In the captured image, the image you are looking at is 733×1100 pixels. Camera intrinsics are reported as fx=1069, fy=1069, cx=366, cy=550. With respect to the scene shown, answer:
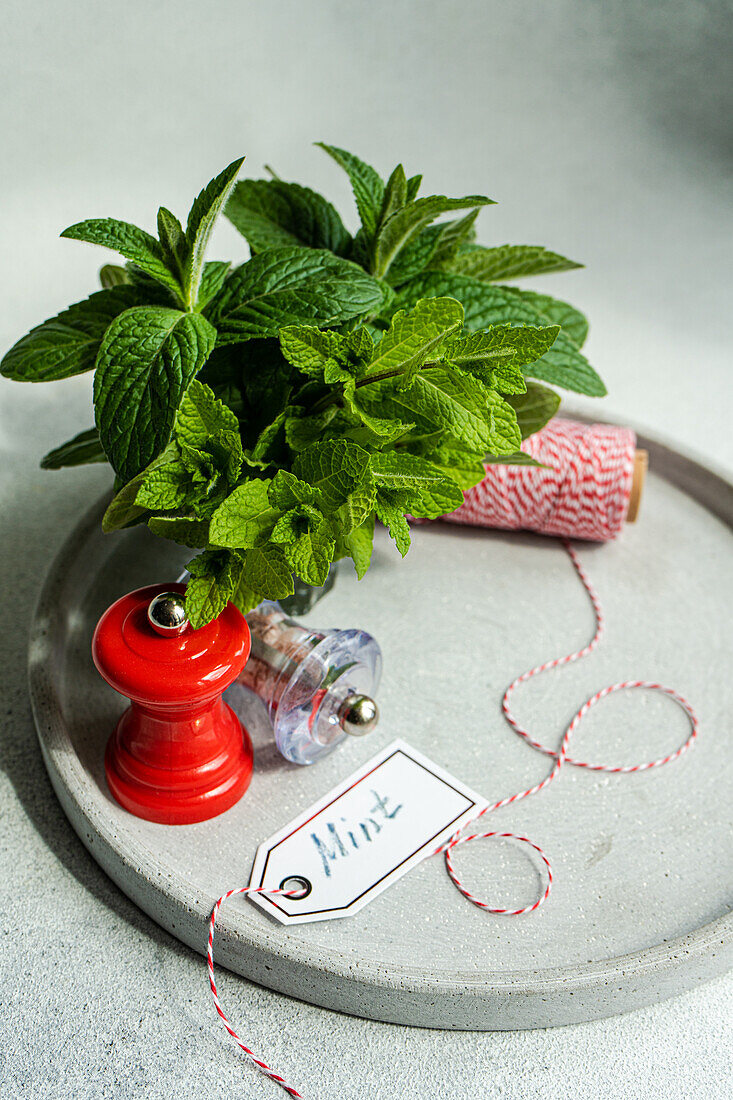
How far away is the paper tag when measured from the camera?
2.71ft

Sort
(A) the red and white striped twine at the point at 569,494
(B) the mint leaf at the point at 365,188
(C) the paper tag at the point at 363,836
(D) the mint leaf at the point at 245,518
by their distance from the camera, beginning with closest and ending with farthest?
(D) the mint leaf at the point at 245,518 → (C) the paper tag at the point at 363,836 → (B) the mint leaf at the point at 365,188 → (A) the red and white striped twine at the point at 569,494

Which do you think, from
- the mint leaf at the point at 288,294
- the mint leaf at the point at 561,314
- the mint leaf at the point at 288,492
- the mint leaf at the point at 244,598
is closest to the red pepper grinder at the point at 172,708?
the mint leaf at the point at 244,598

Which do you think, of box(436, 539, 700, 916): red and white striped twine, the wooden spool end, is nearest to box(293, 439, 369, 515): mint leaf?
box(436, 539, 700, 916): red and white striped twine

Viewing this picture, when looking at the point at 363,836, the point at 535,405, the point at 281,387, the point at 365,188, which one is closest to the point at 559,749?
the point at 363,836

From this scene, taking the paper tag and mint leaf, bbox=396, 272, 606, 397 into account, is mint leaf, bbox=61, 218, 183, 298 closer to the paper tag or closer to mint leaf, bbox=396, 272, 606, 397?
mint leaf, bbox=396, 272, 606, 397

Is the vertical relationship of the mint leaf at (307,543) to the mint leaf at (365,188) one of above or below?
below

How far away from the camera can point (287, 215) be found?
3.19 feet

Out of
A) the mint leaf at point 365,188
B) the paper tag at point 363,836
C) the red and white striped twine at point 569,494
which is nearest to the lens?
the paper tag at point 363,836

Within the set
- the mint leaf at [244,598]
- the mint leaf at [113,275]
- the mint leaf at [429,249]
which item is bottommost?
the mint leaf at [244,598]

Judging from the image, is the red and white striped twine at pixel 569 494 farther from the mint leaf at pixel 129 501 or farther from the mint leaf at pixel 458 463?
the mint leaf at pixel 129 501

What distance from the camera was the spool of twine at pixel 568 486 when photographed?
3.63 ft

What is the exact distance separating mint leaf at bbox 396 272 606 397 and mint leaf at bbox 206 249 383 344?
9 centimetres

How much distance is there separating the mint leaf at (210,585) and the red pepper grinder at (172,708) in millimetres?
21

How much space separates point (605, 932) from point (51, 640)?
54 centimetres
